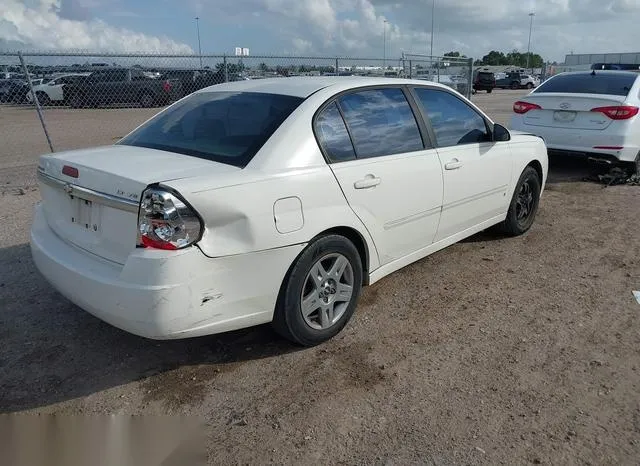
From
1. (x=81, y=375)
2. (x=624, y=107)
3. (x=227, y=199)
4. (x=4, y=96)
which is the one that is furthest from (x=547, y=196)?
(x=4, y=96)

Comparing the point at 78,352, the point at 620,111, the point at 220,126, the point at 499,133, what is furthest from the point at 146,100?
the point at 78,352

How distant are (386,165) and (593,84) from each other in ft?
18.9

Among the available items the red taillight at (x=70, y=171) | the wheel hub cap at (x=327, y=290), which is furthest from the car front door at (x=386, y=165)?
the red taillight at (x=70, y=171)

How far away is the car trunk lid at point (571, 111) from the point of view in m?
7.32

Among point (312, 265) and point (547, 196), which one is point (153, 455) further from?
point (547, 196)

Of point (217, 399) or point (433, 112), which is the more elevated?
point (433, 112)

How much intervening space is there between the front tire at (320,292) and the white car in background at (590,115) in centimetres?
541

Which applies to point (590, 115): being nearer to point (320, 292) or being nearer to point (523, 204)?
point (523, 204)

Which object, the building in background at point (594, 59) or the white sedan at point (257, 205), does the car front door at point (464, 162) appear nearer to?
the white sedan at point (257, 205)

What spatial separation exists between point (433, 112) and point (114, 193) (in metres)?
2.56

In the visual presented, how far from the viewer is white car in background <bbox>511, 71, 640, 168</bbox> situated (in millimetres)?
7262

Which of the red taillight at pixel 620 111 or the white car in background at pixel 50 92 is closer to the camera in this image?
the red taillight at pixel 620 111

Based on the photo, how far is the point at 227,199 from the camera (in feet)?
9.02

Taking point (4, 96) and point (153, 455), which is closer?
point (153, 455)
